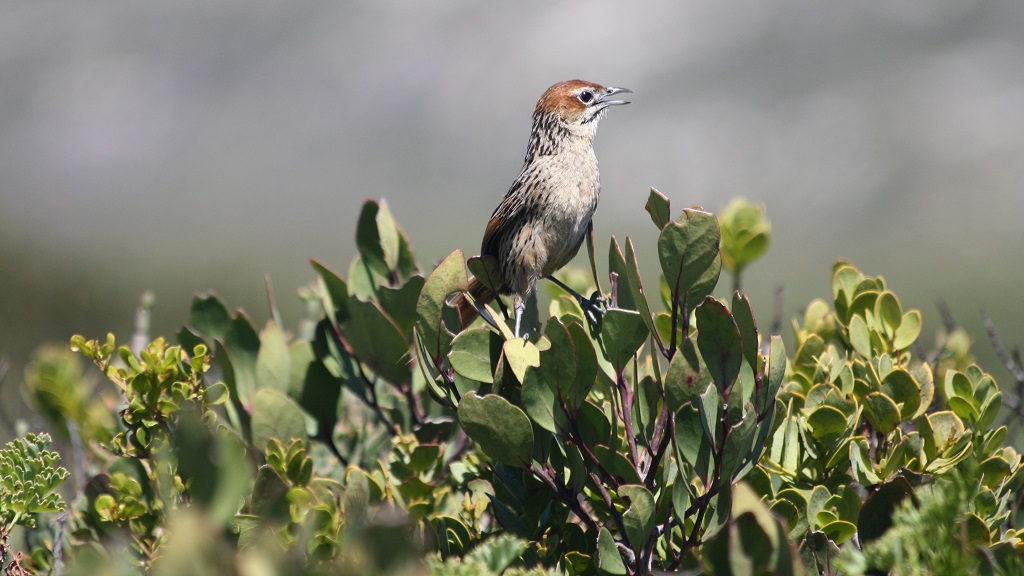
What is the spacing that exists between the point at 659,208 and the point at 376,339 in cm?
105

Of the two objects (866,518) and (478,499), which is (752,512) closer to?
(866,518)

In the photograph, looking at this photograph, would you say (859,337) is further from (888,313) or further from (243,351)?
(243,351)

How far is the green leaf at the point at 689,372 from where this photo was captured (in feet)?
6.61

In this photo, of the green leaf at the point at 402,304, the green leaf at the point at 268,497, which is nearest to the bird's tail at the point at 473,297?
the green leaf at the point at 402,304

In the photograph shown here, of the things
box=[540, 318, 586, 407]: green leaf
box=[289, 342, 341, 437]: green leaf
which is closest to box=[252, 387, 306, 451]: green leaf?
box=[289, 342, 341, 437]: green leaf

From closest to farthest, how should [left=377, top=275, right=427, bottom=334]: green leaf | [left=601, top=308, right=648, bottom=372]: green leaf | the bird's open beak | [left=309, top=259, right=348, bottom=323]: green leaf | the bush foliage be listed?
1. the bush foliage
2. [left=601, top=308, right=648, bottom=372]: green leaf
3. [left=377, top=275, right=427, bottom=334]: green leaf
4. [left=309, top=259, right=348, bottom=323]: green leaf
5. the bird's open beak

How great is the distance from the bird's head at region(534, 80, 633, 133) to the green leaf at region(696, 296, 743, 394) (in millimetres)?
2743

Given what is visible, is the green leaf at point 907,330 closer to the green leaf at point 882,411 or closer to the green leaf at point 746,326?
the green leaf at point 882,411

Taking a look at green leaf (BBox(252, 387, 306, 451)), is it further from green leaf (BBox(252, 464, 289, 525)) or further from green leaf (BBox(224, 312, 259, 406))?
green leaf (BBox(252, 464, 289, 525))

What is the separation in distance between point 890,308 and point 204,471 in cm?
197

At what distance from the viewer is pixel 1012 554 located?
1.70 meters

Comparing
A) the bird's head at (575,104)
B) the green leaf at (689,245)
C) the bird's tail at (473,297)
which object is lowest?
the bird's tail at (473,297)

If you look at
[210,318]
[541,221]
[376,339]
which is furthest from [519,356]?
[541,221]

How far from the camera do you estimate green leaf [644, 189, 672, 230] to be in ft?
7.24
